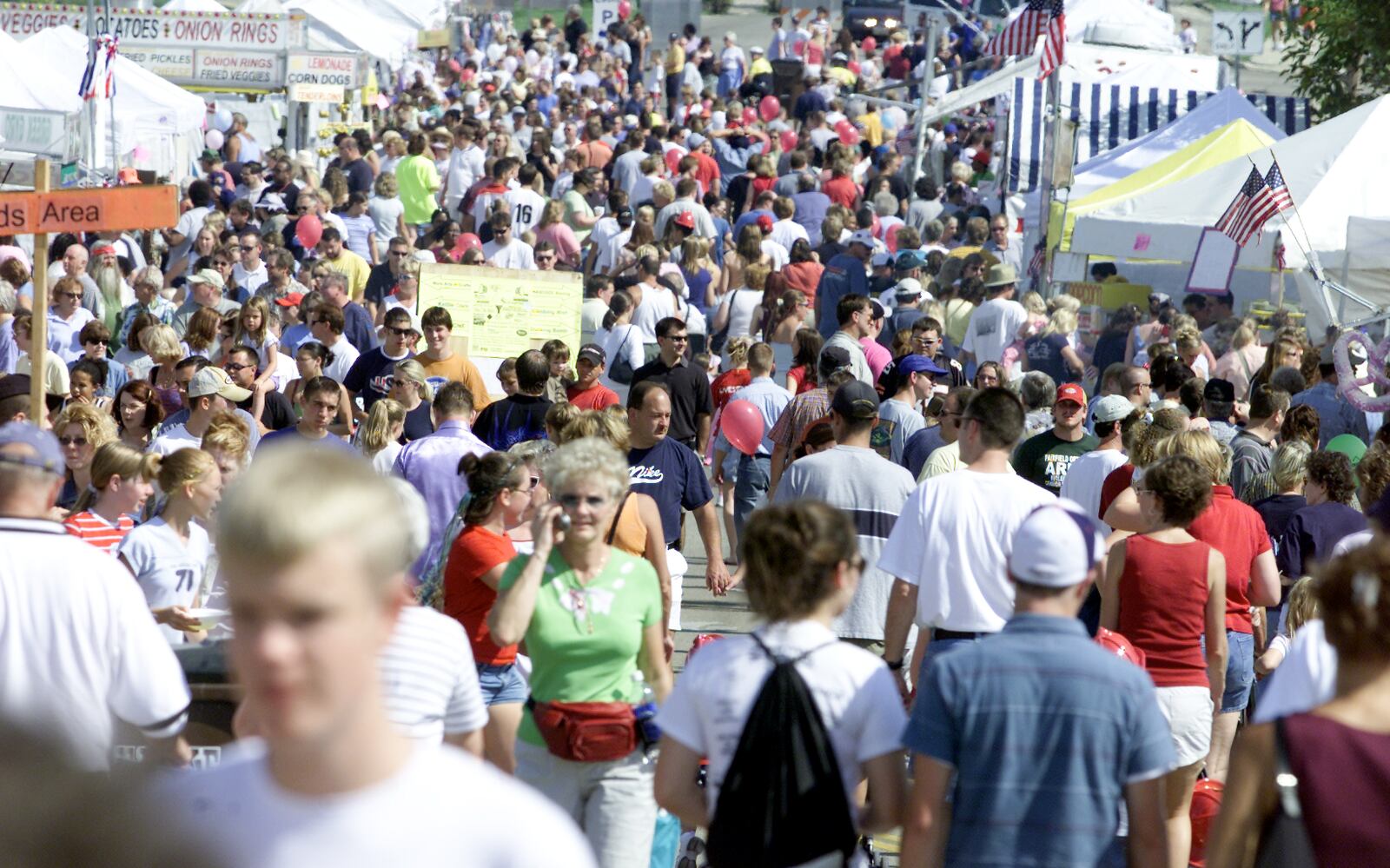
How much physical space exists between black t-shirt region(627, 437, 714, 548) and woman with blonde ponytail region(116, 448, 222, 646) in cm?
215

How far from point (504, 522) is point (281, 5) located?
26.4 meters

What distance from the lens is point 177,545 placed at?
5.97m

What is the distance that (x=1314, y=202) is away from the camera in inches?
520

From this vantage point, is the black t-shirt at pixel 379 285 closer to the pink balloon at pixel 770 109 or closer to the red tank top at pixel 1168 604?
the red tank top at pixel 1168 604

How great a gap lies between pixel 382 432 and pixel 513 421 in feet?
2.66

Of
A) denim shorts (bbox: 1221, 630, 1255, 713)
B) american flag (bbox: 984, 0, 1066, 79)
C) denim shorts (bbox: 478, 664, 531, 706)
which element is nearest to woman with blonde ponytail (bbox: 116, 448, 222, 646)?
denim shorts (bbox: 478, 664, 531, 706)

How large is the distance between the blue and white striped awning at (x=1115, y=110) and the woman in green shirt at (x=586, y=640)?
1737 cm

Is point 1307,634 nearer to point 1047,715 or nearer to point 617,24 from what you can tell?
point 1047,715

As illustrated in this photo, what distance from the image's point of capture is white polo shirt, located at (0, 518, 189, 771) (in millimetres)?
3826

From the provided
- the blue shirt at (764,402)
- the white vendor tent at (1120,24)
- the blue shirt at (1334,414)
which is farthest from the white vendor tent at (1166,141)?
the blue shirt at (764,402)

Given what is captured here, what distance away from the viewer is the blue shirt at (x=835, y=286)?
596 inches

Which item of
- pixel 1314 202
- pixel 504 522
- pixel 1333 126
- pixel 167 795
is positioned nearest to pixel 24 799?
pixel 167 795

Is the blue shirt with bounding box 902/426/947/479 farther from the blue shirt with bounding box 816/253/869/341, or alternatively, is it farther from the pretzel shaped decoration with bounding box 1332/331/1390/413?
the blue shirt with bounding box 816/253/869/341

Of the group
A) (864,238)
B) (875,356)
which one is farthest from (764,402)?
(864,238)
